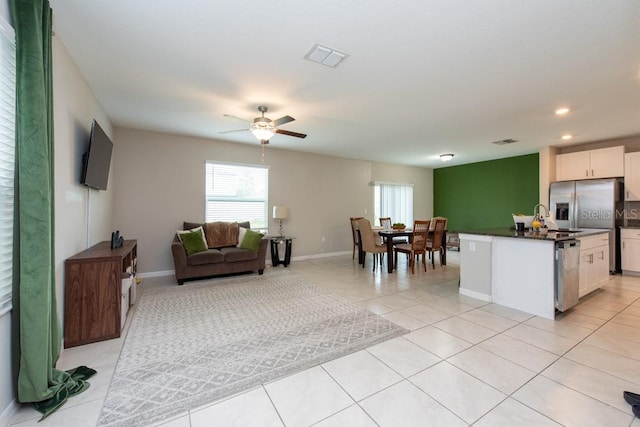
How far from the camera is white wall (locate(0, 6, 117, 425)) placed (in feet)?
7.29

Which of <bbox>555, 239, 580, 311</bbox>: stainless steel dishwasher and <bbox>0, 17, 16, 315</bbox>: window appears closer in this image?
<bbox>0, 17, 16, 315</bbox>: window

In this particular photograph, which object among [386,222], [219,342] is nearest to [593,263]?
[386,222]

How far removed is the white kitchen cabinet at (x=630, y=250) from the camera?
15.7 ft

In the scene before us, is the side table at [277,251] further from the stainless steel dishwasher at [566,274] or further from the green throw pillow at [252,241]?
the stainless steel dishwasher at [566,274]

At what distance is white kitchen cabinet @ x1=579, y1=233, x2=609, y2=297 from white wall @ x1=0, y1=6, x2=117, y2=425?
212 inches

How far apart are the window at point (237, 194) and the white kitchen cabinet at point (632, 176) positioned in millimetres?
6921

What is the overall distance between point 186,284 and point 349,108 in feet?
12.1

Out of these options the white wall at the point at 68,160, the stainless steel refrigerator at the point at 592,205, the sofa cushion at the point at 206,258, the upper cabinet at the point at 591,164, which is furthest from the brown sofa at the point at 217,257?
the upper cabinet at the point at 591,164

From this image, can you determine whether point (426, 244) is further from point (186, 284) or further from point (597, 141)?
point (186, 284)

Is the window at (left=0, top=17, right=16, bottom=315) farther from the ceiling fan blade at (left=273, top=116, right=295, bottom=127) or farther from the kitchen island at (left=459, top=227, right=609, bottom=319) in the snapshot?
the kitchen island at (left=459, top=227, right=609, bottom=319)

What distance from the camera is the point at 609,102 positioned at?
11.3ft

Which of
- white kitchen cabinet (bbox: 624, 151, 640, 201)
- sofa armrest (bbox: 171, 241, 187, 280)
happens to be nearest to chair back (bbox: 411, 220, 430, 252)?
white kitchen cabinet (bbox: 624, 151, 640, 201)

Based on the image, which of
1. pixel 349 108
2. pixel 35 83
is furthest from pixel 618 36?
pixel 35 83

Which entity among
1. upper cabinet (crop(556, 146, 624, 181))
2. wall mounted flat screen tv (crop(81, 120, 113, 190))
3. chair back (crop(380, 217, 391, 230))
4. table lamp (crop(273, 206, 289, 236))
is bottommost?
chair back (crop(380, 217, 391, 230))
